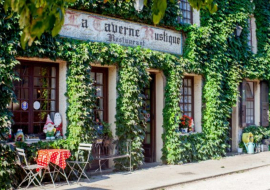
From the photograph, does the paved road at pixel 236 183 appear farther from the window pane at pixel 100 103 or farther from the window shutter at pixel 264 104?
the window shutter at pixel 264 104

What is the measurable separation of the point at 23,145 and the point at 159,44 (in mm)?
5524

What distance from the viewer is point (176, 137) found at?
41.4 feet

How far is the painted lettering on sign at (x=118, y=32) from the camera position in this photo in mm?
10418

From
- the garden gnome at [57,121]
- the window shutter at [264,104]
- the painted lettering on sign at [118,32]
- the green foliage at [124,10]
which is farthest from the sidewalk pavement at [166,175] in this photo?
the green foliage at [124,10]

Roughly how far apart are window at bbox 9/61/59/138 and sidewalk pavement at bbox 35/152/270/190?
1.67 m

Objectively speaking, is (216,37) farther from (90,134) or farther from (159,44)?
(90,134)

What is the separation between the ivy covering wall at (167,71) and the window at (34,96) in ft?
1.59

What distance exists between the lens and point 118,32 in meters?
11.5

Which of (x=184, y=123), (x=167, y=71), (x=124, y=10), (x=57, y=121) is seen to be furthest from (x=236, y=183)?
(x=124, y=10)

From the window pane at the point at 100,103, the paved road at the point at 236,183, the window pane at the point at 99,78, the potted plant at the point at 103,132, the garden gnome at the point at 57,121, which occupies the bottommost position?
the paved road at the point at 236,183

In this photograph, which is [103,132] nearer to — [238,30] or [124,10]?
[124,10]

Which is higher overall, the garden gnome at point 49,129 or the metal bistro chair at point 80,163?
the garden gnome at point 49,129

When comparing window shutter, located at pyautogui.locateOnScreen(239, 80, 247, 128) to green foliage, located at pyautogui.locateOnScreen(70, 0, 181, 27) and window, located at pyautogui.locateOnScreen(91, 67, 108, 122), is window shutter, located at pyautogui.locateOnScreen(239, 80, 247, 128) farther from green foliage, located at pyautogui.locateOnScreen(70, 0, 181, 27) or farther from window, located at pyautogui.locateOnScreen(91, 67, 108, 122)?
window, located at pyautogui.locateOnScreen(91, 67, 108, 122)

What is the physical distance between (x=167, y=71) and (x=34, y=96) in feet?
14.7
